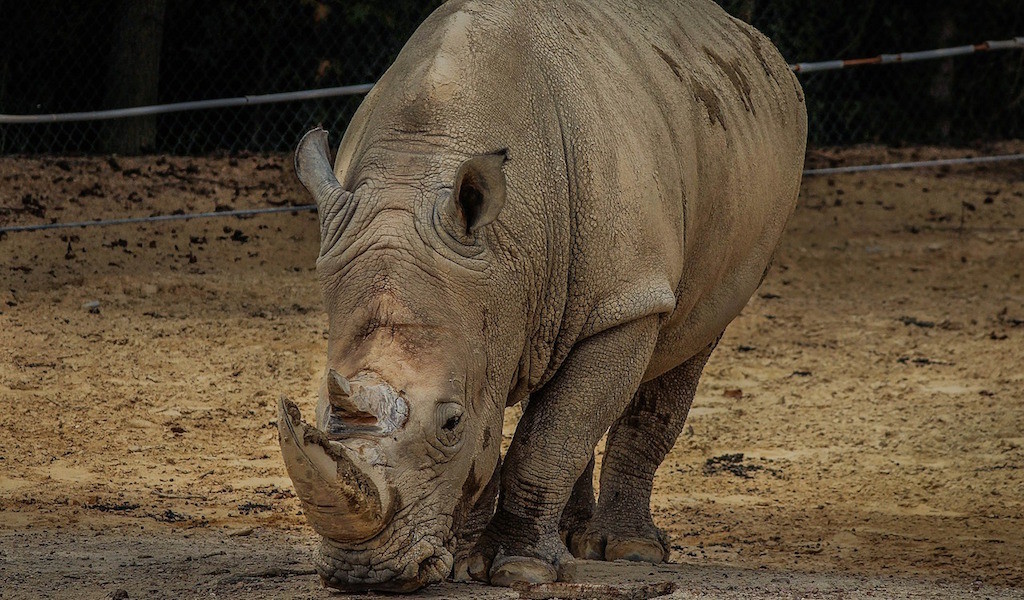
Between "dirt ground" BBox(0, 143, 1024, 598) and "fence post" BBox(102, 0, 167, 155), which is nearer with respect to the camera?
"dirt ground" BBox(0, 143, 1024, 598)

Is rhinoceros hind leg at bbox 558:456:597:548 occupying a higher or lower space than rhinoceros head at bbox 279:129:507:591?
lower

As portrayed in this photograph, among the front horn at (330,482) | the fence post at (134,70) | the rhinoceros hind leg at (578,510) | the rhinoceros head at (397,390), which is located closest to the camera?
the front horn at (330,482)

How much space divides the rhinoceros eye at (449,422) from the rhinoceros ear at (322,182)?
59 cm

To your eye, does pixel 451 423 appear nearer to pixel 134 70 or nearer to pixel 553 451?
pixel 553 451

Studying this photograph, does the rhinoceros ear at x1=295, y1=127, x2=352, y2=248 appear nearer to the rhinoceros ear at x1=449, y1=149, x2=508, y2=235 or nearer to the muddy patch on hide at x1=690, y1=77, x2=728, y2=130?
the rhinoceros ear at x1=449, y1=149, x2=508, y2=235

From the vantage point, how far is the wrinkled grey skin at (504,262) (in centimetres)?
396

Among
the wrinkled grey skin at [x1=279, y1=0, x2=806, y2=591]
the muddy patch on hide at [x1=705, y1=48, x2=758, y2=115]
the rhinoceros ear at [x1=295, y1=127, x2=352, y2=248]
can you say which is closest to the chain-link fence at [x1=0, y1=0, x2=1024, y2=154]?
the muddy patch on hide at [x1=705, y1=48, x2=758, y2=115]

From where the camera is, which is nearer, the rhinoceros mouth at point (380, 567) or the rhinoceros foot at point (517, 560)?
the rhinoceros mouth at point (380, 567)

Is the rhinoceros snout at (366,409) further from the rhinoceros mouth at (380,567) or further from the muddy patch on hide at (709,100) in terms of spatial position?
the muddy patch on hide at (709,100)

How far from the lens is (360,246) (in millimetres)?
4156

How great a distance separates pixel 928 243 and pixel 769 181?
6.30m

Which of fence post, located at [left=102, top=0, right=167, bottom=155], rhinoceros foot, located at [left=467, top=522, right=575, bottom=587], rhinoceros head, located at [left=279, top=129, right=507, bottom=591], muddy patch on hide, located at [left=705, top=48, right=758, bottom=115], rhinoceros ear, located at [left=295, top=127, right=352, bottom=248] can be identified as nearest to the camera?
rhinoceros head, located at [left=279, top=129, right=507, bottom=591]

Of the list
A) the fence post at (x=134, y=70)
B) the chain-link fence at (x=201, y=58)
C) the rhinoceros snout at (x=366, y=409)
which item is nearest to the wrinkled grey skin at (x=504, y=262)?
the rhinoceros snout at (x=366, y=409)

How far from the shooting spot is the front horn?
145 inches
